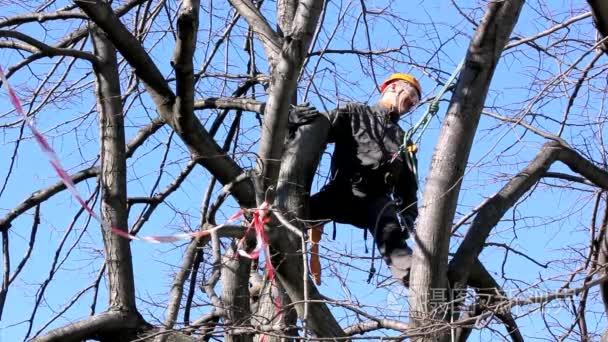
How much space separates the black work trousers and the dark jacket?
0.12 ft

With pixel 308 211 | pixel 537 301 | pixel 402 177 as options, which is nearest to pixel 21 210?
pixel 308 211

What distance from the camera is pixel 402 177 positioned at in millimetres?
Answer: 5980

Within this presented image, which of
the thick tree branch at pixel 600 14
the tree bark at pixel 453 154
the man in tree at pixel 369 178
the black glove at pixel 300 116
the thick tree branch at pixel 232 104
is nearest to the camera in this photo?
the tree bark at pixel 453 154

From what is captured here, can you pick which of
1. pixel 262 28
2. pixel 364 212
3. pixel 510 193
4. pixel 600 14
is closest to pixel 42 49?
pixel 262 28

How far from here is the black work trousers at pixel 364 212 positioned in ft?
18.5

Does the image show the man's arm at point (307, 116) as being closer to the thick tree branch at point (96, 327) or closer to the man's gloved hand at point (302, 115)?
the man's gloved hand at point (302, 115)

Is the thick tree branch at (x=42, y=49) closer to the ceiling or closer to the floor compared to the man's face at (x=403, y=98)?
closer to the floor

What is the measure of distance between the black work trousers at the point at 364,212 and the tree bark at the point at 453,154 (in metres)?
0.61

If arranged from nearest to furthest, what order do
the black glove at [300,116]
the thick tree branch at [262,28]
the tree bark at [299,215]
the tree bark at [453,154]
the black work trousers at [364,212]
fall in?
the tree bark at [453,154]
the tree bark at [299,215]
the black glove at [300,116]
the black work trousers at [364,212]
the thick tree branch at [262,28]

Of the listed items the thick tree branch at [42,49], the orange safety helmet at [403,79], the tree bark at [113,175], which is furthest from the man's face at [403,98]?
the thick tree branch at [42,49]

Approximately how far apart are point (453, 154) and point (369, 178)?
956mm

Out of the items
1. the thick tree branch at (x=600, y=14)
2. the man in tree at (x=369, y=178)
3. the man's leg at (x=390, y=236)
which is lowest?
the man's leg at (x=390, y=236)

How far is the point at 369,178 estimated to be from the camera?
588 cm

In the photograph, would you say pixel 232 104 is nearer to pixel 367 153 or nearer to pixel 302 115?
pixel 302 115
